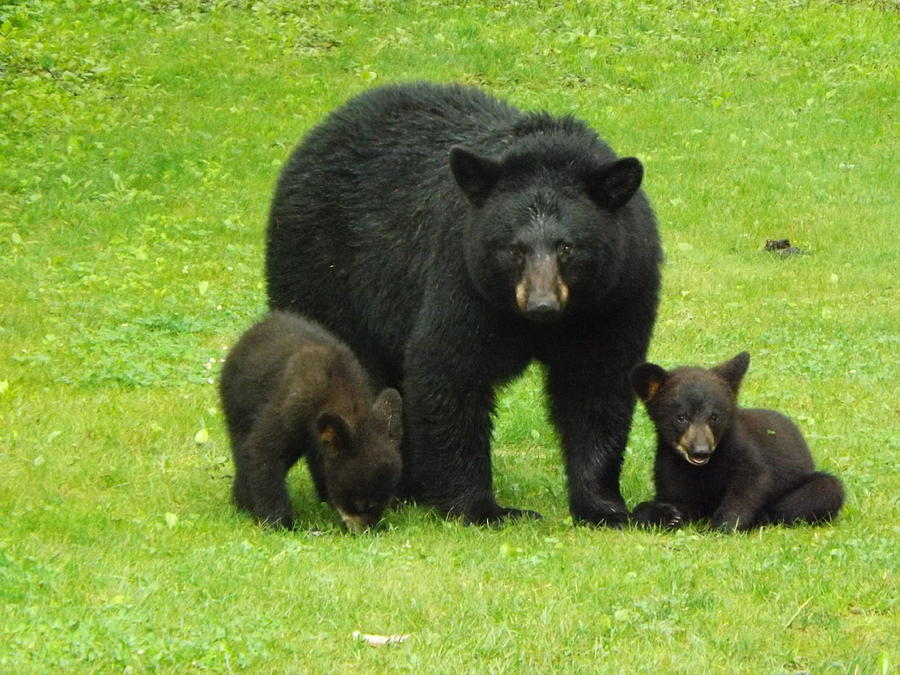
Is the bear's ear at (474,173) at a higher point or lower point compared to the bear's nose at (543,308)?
higher

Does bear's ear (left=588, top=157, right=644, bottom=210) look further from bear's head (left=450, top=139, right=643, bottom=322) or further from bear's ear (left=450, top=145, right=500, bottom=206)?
bear's ear (left=450, top=145, right=500, bottom=206)

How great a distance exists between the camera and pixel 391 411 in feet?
28.8

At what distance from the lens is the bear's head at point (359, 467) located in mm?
8391

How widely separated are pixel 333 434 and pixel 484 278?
127cm

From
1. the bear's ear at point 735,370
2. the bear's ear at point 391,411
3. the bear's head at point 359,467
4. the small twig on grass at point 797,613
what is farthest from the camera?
the bear's ear at point 735,370

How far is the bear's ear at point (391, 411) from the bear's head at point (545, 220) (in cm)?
80

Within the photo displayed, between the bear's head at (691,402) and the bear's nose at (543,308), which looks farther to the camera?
the bear's head at (691,402)

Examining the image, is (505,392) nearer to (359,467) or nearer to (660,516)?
(660,516)

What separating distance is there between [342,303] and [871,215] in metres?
10.6

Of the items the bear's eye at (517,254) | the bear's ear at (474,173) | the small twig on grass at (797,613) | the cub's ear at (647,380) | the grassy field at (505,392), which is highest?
the bear's ear at (474,173)

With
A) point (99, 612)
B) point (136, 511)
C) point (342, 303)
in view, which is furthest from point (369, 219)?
point (99, 612)

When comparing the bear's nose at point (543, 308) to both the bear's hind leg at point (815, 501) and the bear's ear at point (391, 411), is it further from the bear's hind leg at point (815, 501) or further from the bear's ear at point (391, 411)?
the bear's hind leg at point (815, 501)

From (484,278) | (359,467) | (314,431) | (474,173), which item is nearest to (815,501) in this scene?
(484,278)

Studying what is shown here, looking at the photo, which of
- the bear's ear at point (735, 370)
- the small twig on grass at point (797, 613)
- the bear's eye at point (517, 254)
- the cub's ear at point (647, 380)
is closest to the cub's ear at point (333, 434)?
the bear's eye at point (517, 254)
